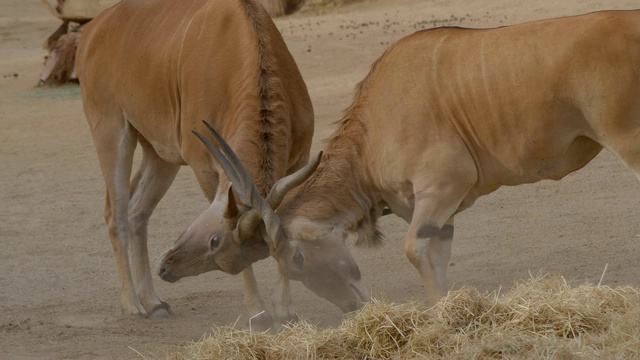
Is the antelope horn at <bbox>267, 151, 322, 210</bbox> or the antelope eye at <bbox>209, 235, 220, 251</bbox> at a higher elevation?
the antelope horn at <bbox>267, 151, 322, 210</bbox>

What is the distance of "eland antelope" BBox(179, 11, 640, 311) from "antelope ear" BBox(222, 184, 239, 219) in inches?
1.7

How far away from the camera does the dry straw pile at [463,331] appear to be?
4527 millimetres

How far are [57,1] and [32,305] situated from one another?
969cm

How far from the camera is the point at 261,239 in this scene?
5.68 metres

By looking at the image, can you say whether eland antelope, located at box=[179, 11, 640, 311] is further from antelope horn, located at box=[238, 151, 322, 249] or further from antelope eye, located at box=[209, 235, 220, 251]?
antelope eye, located at box=[209, 235, 220, 251]

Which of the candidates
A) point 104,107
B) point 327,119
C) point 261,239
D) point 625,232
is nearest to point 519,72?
point 261,239

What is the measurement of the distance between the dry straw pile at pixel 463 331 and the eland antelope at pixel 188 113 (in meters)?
0.96

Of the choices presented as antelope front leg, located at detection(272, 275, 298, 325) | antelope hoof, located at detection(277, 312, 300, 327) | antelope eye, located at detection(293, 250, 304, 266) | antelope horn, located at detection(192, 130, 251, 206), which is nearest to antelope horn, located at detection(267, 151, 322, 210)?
antelope horn, located at detection(192, 130, 251, 206)

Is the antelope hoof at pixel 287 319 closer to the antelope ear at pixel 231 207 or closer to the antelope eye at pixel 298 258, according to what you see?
the antelope eye at pixel 298 258

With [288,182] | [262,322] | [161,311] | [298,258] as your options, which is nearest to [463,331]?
[298,258]

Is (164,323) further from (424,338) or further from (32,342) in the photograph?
(424,338)

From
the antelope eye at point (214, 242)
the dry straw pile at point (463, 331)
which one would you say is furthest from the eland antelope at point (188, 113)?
the dry straw pile at point (463, 331)

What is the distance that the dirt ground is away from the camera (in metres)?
6.34

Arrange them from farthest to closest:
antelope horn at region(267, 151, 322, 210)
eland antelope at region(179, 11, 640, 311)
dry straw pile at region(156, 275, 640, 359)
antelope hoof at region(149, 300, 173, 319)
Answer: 1. antelope hoof at region(149, 300, 173, 319)
2. antelope horn at region(267, 151, 322, 210)
3. eland antelope at region(179, 11, 640, 311)
4. dry straw pile at region(156, 275, 640, 359)
